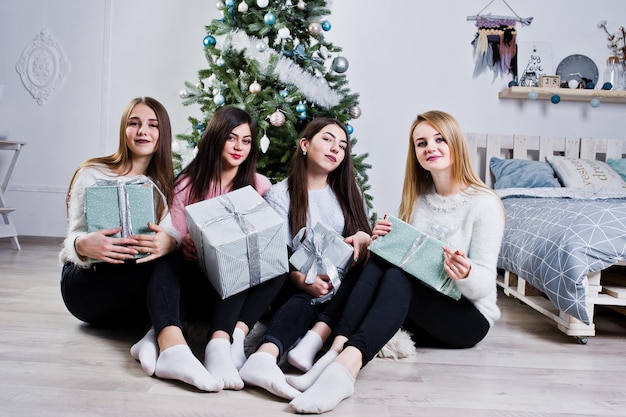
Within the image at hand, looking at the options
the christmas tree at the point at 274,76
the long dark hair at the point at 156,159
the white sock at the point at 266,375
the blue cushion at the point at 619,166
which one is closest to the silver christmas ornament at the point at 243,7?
the christmas tree at the point at 274,76

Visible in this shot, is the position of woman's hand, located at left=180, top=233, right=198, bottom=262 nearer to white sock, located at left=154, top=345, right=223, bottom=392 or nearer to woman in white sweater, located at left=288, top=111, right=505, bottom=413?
white sock, located at left=154, top=345, right=223, bottom=392

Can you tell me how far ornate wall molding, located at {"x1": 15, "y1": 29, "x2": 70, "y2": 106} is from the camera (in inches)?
150

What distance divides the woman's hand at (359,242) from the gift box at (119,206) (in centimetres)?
64

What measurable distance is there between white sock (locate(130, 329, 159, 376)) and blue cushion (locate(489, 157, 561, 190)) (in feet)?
8.22

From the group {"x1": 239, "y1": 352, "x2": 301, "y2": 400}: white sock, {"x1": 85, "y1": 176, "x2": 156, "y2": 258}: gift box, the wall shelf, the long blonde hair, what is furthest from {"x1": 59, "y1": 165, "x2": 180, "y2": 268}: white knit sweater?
the wall shelf

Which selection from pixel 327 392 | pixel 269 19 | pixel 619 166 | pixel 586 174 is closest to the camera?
pixel 327 392

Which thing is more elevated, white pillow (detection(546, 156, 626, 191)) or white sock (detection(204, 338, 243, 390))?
white pillow (detection(546, 156, 626, 191))

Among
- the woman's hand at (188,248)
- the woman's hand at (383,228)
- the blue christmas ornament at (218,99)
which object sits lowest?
the woman's hand at (188,248)

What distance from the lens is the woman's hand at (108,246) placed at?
57.2 inches

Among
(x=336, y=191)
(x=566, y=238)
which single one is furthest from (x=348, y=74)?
(x=566, y=238)

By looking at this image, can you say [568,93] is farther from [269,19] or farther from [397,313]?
[397,313]

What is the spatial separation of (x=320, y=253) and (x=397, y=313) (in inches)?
13.6

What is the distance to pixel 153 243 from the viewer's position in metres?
1.50

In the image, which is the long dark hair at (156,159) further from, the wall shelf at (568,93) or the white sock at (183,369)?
the wall shelf at (568,93)
